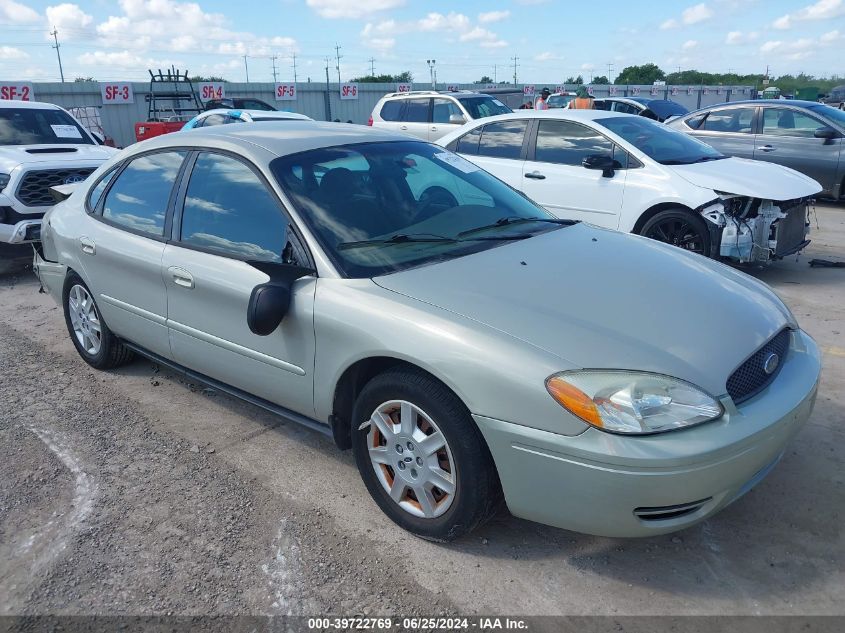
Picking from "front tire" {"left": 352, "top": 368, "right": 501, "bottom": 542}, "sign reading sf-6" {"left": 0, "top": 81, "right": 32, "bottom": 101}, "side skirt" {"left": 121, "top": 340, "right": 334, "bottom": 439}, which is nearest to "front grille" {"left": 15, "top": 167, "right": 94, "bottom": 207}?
"side skirt" {"left": 121, "top": 340, "right": 334, "bottom": 439}

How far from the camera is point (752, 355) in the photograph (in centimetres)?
271

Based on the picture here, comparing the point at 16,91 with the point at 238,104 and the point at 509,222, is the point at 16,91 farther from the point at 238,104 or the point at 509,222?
the point at 509,222

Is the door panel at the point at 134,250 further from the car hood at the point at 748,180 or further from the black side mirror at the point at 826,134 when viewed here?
the black side mirror at the point at 826,134

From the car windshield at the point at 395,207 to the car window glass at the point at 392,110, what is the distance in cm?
1041

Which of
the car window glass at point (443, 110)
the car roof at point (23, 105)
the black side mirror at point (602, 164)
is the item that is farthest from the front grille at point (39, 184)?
the car window glass at point (443, 110)

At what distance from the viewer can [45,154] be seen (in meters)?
8.17

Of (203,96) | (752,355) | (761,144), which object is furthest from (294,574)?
(203,96)

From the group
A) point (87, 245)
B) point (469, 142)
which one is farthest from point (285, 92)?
point (87, 245)

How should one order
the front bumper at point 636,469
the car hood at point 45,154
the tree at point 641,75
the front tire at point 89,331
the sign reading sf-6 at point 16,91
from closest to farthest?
the front bumper at point 636,469, the front tire at point 89,331, the car hood at point 45,154, the sign reading sf-6 at point 16,91, the tree at point 641,75

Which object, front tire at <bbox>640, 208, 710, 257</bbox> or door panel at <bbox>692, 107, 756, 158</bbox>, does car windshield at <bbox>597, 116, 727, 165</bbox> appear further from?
door panel at <bbox>692, 107, 756, 158</bbox>

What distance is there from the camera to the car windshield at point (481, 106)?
13.8 m

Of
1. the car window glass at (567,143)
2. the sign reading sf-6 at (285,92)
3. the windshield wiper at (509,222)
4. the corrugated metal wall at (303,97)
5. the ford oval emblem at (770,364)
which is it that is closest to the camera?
the ford oval emblem at (770,364)

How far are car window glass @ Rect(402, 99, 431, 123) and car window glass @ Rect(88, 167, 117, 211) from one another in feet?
31.9

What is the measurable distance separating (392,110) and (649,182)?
8.41 metres
